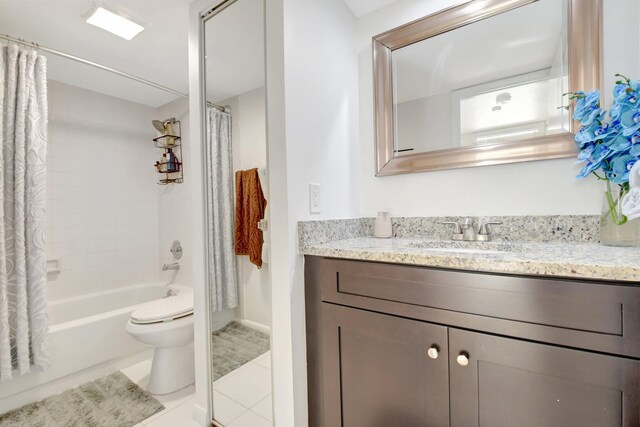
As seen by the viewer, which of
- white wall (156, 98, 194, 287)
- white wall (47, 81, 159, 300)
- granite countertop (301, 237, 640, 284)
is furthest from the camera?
white wall (156, 98, 194, 287)

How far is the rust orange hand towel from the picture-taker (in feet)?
4.14

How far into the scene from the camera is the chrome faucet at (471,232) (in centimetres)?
121

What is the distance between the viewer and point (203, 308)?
4.78 ft

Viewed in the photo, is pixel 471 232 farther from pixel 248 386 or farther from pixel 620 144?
pixel 248 386

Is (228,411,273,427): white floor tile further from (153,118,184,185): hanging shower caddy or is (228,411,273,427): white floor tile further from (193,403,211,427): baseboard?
(153,118,184,185): hanging shower caddy

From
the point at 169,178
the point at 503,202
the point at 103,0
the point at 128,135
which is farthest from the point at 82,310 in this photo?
the point at 503,202

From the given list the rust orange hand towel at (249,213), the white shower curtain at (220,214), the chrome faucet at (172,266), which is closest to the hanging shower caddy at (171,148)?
the chrome faucet at (172,266)

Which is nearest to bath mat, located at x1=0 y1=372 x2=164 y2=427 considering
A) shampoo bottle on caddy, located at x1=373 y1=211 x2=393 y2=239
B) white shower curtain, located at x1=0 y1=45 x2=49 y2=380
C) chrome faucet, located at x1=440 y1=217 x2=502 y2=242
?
white shower curtain, located at x1=0 y1=45 x2=49 y2=380

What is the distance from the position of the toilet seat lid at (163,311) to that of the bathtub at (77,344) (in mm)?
447

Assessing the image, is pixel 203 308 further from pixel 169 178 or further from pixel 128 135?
pixel 128 135

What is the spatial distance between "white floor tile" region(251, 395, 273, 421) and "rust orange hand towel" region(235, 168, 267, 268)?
0.58 metres

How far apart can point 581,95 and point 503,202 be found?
1.49 ft

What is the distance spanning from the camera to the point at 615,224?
0.95m

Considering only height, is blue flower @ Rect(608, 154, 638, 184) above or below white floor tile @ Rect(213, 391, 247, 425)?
above
